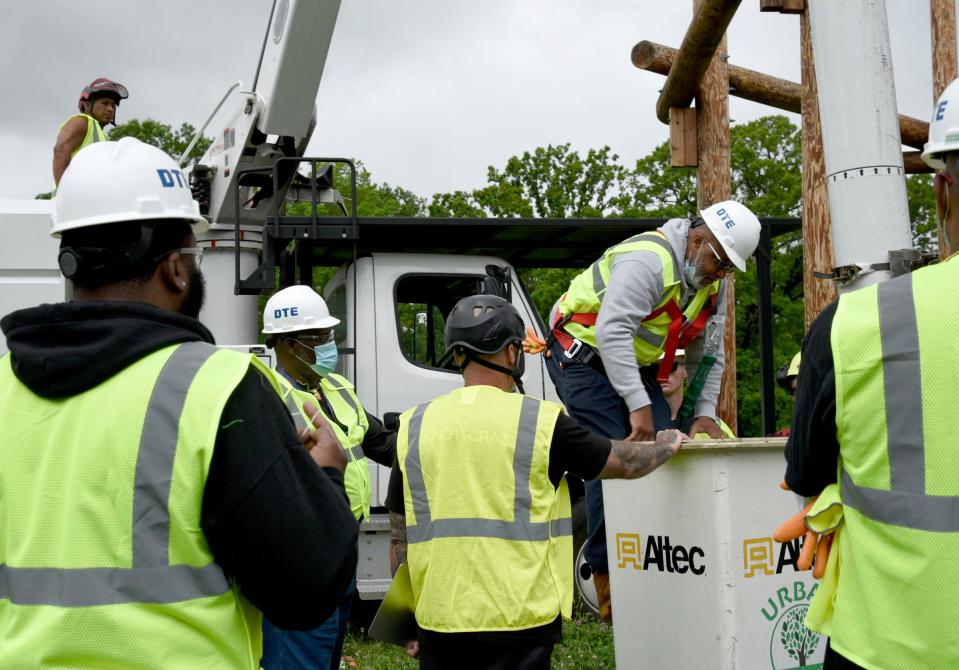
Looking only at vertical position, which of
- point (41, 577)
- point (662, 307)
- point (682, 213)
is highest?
point (682, 213)

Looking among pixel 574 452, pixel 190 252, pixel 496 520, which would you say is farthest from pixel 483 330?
pixel 190 252

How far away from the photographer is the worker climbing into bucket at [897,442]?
2113 millimetres

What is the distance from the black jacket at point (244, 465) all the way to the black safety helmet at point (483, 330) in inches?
73.6

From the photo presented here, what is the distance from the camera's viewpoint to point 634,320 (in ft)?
15.6

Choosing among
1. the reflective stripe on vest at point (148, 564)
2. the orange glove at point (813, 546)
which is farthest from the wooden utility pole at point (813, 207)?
the reflective stripe on vest at point (148, 564)

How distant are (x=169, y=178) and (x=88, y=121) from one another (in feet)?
15.7

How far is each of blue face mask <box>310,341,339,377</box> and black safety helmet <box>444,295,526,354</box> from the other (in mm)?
1306

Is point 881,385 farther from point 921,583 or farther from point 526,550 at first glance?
point 526,550

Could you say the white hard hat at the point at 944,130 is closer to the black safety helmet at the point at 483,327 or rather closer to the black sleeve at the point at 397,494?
the black safety helmet at the point at 483,327

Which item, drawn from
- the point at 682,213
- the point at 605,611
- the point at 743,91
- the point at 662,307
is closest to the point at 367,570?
the point at 605,611

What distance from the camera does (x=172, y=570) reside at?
1.88m

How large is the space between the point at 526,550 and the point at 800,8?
406 cm

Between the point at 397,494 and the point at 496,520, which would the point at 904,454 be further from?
the point at 397,494

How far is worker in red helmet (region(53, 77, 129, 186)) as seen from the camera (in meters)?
6.39
